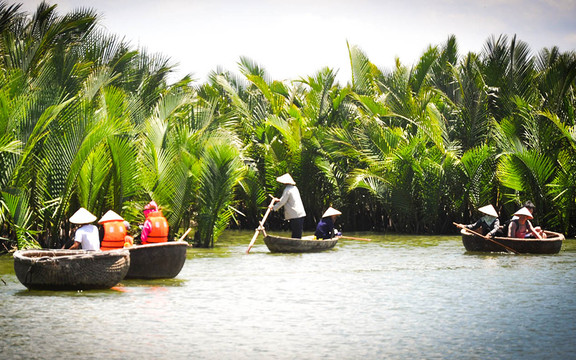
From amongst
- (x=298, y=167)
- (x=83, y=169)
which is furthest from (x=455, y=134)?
(x=83, y=169)

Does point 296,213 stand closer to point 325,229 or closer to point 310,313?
point 325,229

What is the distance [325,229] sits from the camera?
20.1m

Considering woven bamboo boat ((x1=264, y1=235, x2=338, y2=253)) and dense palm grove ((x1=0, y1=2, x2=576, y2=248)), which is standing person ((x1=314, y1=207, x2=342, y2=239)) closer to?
woven bamboo boat ((x1=264, y1=235, x2=338, y2=253))

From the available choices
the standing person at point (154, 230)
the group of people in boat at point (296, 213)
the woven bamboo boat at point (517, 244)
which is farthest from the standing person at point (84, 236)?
the woven bamboo boat at point (517, 244)

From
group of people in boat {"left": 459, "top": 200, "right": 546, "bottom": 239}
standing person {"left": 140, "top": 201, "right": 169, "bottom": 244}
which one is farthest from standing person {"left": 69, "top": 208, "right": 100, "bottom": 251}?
group of people in boat {"left": 459, "top": 200, "right": 546, "bottom": 239}

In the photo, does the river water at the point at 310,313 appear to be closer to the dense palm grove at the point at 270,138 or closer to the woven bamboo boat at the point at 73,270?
the woven bamboo boat at the point at 73,270

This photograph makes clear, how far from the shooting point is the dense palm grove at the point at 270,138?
1686 centimetres

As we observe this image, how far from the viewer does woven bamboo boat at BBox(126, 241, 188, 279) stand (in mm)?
13820

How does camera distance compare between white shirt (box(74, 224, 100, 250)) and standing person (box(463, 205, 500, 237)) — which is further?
standing person (box(463, 205, 500, 237))

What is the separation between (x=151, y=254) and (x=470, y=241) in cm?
789

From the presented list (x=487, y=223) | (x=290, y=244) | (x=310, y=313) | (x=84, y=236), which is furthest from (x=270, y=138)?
(x=310, y=313)

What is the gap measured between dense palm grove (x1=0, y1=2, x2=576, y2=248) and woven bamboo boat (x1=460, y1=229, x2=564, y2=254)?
4025mm

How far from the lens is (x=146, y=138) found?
19078mm

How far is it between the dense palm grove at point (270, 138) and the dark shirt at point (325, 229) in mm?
2221
